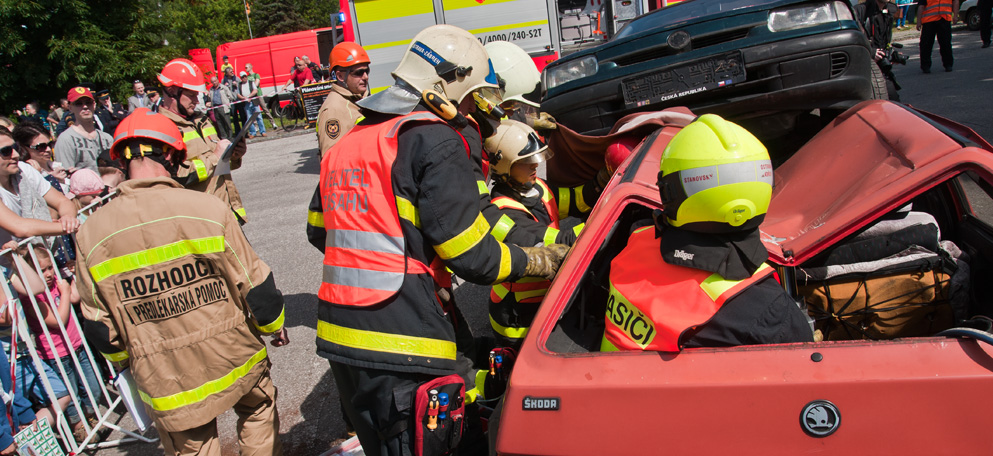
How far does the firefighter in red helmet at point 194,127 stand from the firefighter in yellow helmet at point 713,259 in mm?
3312

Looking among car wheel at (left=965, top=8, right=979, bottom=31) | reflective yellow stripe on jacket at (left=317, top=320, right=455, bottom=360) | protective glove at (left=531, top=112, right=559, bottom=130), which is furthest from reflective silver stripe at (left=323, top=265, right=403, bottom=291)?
car wheel at (left=965, top=8, right=979, bottom=31)

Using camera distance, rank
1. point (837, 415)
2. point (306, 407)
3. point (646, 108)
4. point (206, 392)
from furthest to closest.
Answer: point (646, 108) < point (306, 407) < point (206, 392) < point (837, 415)

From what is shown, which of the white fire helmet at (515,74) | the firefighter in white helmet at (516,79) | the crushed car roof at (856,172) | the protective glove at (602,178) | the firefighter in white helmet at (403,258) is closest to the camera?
the crushed car roof at (856,172)

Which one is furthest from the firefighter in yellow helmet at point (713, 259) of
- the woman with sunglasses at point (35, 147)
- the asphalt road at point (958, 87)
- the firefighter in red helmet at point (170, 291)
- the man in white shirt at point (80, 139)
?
the man in white shirt at point (80, 139)

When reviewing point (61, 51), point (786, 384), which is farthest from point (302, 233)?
point (61, 51)

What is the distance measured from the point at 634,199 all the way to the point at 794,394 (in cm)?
75

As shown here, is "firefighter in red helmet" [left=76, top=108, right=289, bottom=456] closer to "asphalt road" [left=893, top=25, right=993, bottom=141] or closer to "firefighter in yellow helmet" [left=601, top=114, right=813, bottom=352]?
"firefighter in yellow helmet" [left=601, top=114, right=813, bottom=352]

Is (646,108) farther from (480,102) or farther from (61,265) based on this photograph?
(61,265)

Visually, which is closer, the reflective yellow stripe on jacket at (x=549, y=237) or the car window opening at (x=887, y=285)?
the car window opening at (x=887, y=285)

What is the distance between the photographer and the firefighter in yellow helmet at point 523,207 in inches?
106

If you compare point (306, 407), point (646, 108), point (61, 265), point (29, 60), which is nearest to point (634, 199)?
point (646, 108)

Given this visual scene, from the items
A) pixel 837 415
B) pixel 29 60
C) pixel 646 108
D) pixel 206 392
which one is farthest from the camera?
pixel 29 60

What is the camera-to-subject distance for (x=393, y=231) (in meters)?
1.97

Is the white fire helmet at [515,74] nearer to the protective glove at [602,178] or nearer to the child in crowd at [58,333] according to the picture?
the protective glove at [602,178]
